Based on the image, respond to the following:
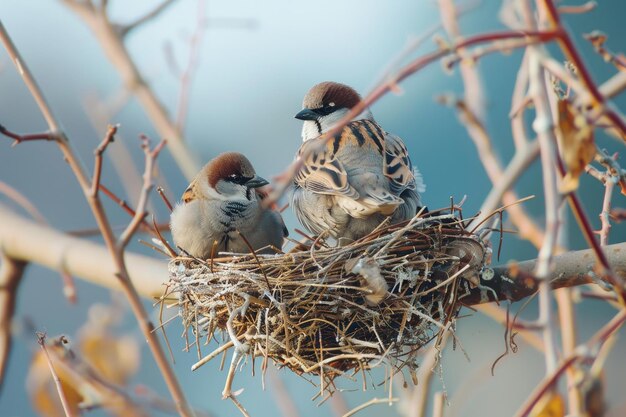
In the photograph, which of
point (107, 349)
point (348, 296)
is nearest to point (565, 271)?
point (348, 296)

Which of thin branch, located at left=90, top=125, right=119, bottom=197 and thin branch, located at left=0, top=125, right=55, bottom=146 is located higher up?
thin branch, located at left=0, top=125, right=55, bottom=146

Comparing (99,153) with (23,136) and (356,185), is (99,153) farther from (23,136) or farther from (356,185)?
(356,185)

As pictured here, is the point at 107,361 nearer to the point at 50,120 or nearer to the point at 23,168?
the point at 50,120

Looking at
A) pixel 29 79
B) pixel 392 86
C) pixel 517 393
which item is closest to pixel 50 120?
pixel 29 79

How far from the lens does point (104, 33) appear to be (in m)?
4.69

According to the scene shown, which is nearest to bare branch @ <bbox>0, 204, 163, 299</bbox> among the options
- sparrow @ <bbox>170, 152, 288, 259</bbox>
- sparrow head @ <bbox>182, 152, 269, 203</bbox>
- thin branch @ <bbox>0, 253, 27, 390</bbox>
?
thin branch @ <bbox>0, 253, 27, 390</bbox>

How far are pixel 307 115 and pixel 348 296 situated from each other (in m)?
1.38

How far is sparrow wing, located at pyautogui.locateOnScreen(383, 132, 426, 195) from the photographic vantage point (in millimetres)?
3669

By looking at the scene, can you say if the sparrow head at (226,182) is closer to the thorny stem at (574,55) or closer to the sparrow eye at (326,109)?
the sparrow eye at (326,109)

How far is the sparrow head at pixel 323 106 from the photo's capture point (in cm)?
438

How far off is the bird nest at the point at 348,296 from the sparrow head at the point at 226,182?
2.62 ft

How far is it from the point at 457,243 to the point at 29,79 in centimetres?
166

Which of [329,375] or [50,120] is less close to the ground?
[50,120]

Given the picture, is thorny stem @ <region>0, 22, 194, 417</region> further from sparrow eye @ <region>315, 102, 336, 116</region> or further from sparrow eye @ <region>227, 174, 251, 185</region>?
sparrow eye @ <region>315, 102, 336, 116</region>
